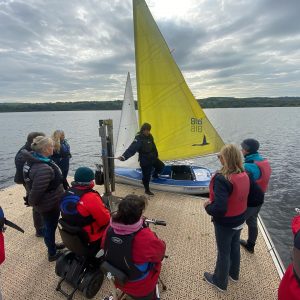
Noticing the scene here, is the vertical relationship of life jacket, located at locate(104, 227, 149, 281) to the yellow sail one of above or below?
below

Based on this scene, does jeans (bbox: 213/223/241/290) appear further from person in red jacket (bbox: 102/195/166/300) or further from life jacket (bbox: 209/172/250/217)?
person in red jacket (bbox: 102/195/166/300)

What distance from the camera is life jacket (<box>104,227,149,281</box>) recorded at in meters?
2.26

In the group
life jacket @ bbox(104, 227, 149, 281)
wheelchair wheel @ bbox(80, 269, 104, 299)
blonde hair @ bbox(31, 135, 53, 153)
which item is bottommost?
wheelchair wheel @ bbox(80, 269, 104, 299)

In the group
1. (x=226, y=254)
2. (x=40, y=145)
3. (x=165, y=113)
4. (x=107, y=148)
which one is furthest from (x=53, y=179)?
(x=165, y=113)

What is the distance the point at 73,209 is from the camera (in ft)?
9.37

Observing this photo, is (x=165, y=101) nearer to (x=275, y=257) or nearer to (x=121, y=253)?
(x=275, y=257)

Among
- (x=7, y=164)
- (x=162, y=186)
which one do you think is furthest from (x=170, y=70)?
(x=7, y=164)

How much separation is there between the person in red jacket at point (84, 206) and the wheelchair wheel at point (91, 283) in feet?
1.74

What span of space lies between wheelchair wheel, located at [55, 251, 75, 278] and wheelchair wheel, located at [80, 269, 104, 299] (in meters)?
0.30

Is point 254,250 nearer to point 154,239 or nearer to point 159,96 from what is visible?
point 154,239

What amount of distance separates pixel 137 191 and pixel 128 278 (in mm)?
4567

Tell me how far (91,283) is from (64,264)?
0.46 meters

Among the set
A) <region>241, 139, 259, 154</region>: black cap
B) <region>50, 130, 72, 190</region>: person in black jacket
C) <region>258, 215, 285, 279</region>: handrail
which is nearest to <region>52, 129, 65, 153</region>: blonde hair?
<region>50, 130, 72, 190</region>: person in black jacket

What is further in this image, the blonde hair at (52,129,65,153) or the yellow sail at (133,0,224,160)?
the yellow sail at (133,0,224,160)
